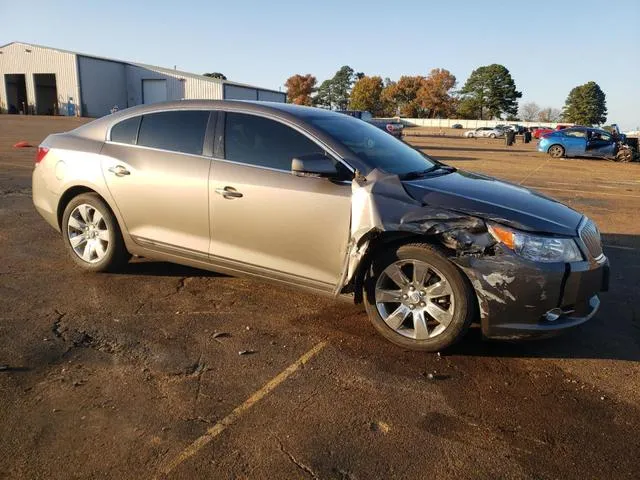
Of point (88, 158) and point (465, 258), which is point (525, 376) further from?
point (88, 158)

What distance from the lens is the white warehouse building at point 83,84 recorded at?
5044cm

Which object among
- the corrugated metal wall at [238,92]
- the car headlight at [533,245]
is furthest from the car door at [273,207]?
the corrugated metal wall at [238,92]

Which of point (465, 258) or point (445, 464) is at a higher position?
point (465, 258)

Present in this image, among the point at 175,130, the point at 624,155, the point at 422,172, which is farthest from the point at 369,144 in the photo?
the point at 624,155

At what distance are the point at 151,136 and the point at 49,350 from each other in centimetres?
211

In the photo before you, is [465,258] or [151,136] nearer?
[465,258]

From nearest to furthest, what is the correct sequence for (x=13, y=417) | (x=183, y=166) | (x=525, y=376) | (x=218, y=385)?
1. (x=13, y=417)
2. (x=218, y=385)
3. (x=525, y=376)
4. (x=183, y=166)

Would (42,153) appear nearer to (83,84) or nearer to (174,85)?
(174,85)

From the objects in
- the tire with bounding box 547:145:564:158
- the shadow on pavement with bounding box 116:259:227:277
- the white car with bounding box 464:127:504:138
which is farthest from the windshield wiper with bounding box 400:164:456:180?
the white car with bounding box 464:127:504:138

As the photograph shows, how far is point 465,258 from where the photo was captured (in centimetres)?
338

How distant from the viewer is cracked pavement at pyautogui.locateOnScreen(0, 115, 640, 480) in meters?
2.49

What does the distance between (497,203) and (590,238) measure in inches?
29.3

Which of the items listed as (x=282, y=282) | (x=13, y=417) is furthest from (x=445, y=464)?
(x=13, y=417)

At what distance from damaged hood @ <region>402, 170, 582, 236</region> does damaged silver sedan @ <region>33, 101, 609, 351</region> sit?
2cm
